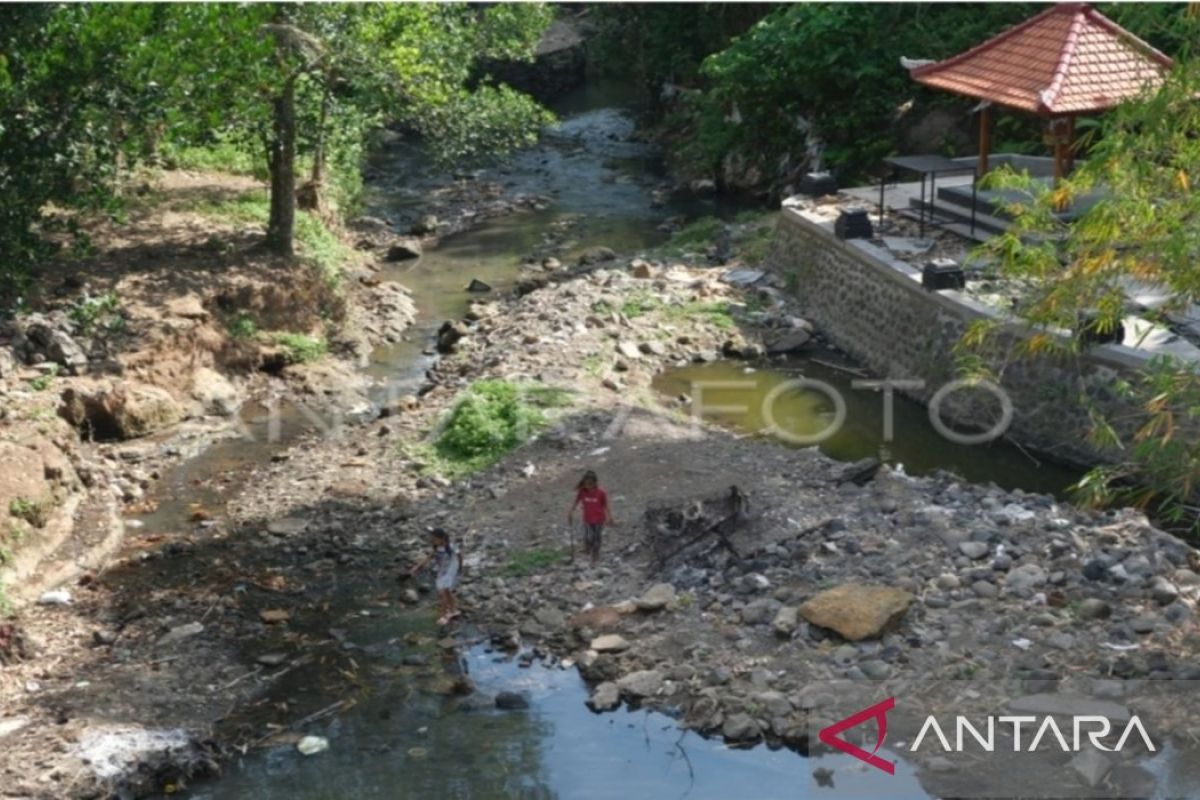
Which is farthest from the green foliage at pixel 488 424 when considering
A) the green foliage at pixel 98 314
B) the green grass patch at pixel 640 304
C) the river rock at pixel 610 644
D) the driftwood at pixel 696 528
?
the green foliage at pixel 98 314

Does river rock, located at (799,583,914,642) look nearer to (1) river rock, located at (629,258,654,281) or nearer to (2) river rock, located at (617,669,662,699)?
(2) river rock, located at (617,669,662,699)

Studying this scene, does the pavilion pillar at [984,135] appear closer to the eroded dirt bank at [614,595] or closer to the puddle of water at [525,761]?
the eroded dirt bank at [614,595]

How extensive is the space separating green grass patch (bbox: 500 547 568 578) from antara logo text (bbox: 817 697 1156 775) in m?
3.60

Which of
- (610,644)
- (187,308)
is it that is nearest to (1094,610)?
(610,644)

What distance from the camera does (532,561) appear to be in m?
14.4

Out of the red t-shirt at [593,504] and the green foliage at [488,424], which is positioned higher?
the red t-shirt at [593,504]

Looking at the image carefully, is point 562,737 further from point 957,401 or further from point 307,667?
point 957,401

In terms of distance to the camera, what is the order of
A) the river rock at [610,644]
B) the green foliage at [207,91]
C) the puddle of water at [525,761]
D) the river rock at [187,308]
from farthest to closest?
the river rock at [187,308] < the green foliage at [207,91] < the river rock at [610,644] < the puddle of water at [525,761]

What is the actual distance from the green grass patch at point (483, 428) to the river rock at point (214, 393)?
9.96 feet

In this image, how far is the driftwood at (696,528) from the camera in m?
14.0

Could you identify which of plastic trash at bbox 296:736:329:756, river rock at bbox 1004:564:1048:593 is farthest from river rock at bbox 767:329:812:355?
plastic trash at bbox 296:736:329:756

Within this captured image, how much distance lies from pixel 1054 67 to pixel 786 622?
9.89m

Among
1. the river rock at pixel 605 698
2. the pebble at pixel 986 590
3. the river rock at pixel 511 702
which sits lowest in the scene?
the river rock at pixel 511 702

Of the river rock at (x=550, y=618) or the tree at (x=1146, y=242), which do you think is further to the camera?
the river rock at (x=550, y=618)
